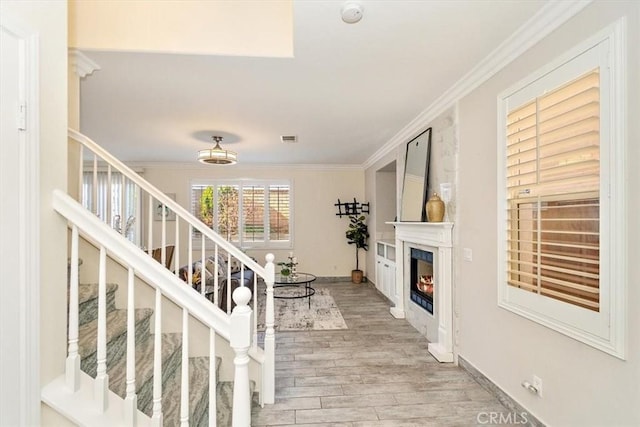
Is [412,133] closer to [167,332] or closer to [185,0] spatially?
[185,0]

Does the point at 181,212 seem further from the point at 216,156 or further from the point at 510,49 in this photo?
the point at 510,49

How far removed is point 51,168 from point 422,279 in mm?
3680

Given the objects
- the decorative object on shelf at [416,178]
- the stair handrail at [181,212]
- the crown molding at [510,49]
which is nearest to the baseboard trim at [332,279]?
the decorative object on shelf at [416,178]

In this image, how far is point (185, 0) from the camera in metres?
2.28

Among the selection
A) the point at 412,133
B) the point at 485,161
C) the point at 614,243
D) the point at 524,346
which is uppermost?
the point at 412,133

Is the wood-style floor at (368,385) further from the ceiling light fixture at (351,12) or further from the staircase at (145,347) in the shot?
the ceiling light fixture at (351,12)

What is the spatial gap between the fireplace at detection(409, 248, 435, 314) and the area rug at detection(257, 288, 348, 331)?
102cm

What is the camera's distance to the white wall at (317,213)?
679 cm

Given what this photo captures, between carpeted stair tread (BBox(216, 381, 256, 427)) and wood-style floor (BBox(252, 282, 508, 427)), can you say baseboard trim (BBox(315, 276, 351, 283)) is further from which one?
carpeted stair tread (BBox(216, 381, 256, 427))

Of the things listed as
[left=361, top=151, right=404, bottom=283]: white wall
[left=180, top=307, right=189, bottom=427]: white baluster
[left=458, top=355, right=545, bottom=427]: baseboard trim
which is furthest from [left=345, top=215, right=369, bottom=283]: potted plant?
[left=180, top=307, right=189, bottom=427]: white baluster

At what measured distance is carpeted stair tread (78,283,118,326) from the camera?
6.38 ft

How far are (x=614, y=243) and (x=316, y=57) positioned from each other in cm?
213

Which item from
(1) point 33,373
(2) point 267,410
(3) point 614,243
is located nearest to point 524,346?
(3) point 614,243

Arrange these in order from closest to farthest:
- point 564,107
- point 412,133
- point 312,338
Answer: point 564,107, point 312,338, point 412,133
